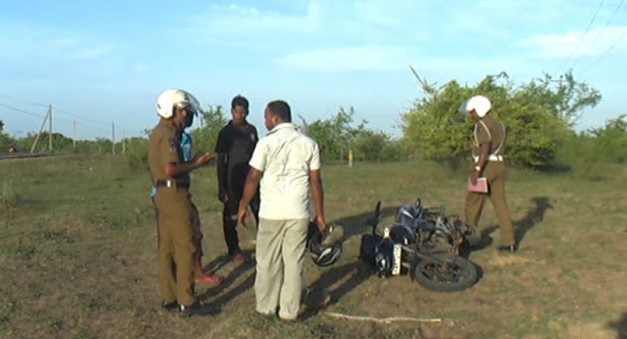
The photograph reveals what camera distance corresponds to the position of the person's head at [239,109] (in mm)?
7938

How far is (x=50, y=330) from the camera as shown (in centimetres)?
601

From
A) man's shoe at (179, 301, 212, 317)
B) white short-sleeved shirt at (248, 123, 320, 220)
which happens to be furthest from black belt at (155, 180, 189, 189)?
man's shoe at (179, 301, 212, 317)

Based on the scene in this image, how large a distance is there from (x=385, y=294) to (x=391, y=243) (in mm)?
625

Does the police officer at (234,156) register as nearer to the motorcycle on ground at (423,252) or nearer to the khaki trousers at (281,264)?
the motorcycle on ground at (423,252)

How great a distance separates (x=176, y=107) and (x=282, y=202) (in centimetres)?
115

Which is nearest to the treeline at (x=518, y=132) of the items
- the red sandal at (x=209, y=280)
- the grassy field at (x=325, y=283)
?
the grassy field at (x=325, y=283)

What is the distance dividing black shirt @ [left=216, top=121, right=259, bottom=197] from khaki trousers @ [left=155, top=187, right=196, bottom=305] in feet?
5.62

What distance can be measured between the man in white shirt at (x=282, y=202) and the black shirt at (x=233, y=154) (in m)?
1.91

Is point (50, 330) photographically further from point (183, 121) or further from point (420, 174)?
point (420, 174)

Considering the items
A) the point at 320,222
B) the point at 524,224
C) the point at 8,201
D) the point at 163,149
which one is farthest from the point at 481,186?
the point at 8,201

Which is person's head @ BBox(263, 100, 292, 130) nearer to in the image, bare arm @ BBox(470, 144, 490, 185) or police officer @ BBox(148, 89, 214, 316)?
police officer @ BBox(148, 89, 214, 316)

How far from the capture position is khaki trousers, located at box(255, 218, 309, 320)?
6105 millimetres

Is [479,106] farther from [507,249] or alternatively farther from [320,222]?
[320,222]

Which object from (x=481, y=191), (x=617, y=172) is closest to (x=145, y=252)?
(x=481, y=191)
